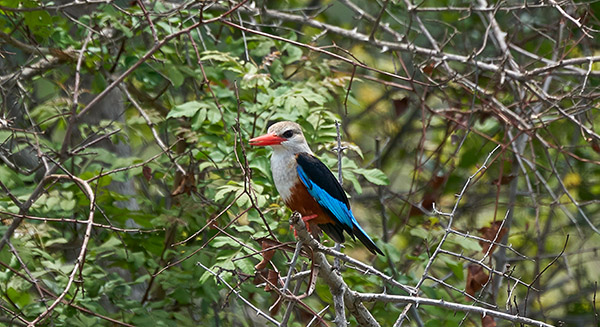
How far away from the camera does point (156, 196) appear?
5555mm

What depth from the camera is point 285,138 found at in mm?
3266

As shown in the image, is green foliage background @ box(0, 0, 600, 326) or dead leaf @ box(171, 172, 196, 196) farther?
dead leaf @ box(171, 172, 196, 196)

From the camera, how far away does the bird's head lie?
3.25 metres

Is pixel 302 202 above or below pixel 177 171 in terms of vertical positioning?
above

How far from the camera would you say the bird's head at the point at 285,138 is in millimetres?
3250

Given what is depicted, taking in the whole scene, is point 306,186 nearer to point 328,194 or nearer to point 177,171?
point 328,194

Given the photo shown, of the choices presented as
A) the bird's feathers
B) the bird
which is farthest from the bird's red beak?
the bird's feathers

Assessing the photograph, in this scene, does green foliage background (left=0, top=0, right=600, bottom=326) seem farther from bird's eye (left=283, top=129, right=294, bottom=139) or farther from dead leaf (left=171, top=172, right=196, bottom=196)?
bird's eye (left=283, top=129, right=294, bottom=139)

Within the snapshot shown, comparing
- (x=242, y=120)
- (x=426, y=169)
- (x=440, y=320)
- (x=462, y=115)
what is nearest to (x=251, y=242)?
(x=242, y=120)

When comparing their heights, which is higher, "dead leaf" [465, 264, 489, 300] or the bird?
the bird

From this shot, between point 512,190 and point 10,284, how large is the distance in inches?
119

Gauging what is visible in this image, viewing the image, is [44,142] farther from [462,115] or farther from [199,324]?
[462,115]

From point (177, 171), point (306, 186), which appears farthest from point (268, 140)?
point (177, 171)

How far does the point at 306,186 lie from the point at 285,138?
0.25m
